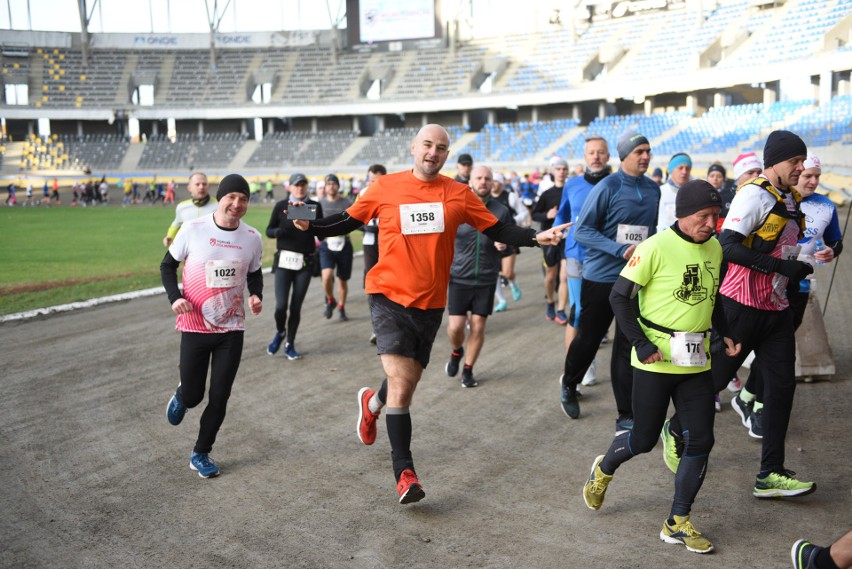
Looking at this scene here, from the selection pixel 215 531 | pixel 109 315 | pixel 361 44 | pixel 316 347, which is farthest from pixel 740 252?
pixel 361 44

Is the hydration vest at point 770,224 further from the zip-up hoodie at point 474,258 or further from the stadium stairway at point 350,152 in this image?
the stadium stairway at point 350,152

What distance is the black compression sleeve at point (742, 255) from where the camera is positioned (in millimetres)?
4871

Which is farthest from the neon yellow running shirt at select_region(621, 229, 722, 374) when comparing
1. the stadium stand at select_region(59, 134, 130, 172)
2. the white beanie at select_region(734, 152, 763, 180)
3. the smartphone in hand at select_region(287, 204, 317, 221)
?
the stadium stand at select_region(59, 134, 130, 172)

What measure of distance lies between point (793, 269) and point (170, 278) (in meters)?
4.06

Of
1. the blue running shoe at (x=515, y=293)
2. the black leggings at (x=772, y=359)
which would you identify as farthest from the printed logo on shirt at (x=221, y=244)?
the blue running shoe at (x=515, y=293)

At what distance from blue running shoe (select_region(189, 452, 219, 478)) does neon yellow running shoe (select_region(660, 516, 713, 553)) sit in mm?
2872

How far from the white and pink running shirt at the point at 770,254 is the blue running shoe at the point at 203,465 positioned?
11.6ft

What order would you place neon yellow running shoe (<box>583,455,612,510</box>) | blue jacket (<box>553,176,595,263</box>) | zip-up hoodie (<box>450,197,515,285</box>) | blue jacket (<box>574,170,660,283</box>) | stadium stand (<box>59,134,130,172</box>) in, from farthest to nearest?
stadium stand (<box>59,134,130,172</box>), zip-up hoodie (<box>450,197,515,285</box>), blue jacket (<box>553,176,595,263</box>), blue jacket (<box>574,170,660,283</box>), neon yellow running shoe (<box>583,455,612,510</box>)

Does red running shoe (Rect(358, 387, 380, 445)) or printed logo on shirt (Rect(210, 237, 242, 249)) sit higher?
printed logo on shirt (Rect(210, 237, 242, 249))

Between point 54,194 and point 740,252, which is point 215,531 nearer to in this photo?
point 740,252

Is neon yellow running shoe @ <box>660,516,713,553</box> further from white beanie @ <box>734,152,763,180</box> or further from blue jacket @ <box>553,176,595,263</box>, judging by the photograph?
white beanie @ <box>734,152,763,180</box>

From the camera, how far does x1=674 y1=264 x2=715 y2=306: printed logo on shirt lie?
14.5ft

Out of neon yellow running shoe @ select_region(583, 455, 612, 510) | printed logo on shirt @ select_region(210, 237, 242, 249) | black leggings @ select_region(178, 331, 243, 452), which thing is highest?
printed logo on shirt @ select_region(210, 237, 242, 249)

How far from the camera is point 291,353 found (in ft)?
29.8
